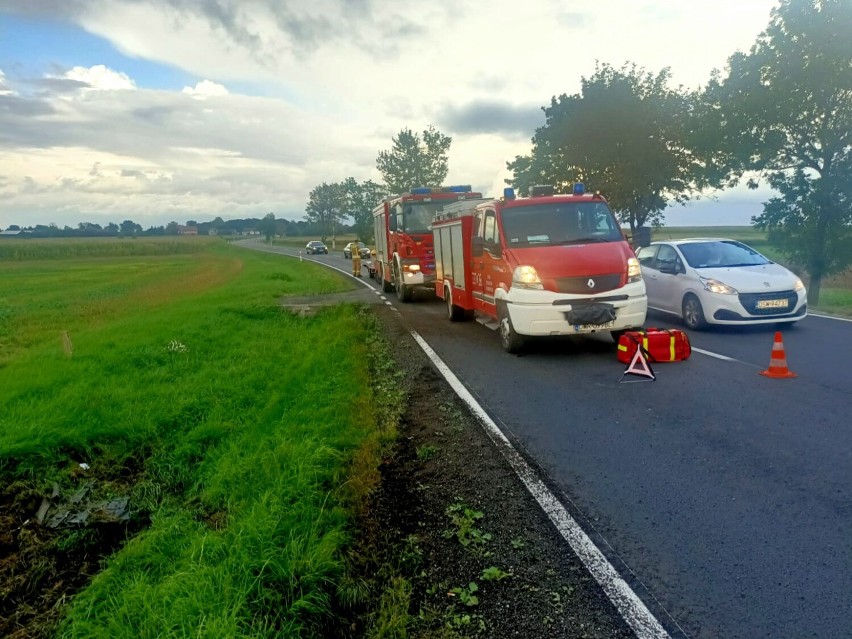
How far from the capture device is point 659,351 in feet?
28.2

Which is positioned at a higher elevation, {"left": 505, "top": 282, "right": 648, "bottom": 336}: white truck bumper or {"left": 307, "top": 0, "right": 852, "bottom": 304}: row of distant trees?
{"left": 307, "top": 0, "right": 852, "bottom": 304}: row of distant trees

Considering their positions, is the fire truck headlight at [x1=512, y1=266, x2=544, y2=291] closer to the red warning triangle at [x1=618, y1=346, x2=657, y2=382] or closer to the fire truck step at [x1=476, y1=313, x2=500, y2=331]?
the fire truck step at [x1=476, y1=313, x2=500, y2=331]

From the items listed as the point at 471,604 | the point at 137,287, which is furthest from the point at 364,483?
the point at 137,287

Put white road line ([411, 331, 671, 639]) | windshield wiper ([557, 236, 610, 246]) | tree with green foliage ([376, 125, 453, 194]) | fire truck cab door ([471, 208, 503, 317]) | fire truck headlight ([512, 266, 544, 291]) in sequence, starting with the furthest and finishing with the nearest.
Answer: tree with green foliage ([376, 125, 453, 194]) < fire truck cab door ([471, 208, 503, 317]) < windshield wiper ([557, 236, 610, 246]) < fire truck headlight ([512, 266, 544, 291]) < white road line ([411, 331, 671, 639])

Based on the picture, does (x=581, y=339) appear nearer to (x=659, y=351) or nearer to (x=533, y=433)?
(x=659, y=351)

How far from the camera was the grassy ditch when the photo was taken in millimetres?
3443

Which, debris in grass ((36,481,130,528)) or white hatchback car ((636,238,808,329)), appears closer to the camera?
debris in grass ((36,481,130,528))

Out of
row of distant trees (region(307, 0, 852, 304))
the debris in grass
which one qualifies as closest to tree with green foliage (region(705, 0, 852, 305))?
row of distant trees (region(307, 0, 852, 304))

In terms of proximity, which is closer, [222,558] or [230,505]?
[222,558]

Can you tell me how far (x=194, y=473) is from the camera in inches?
234

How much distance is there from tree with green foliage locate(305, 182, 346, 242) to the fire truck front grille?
122m

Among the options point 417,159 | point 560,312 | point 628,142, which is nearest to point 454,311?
point 560,312

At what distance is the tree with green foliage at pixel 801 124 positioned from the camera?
16.8 m

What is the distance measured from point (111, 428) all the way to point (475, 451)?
421cm
